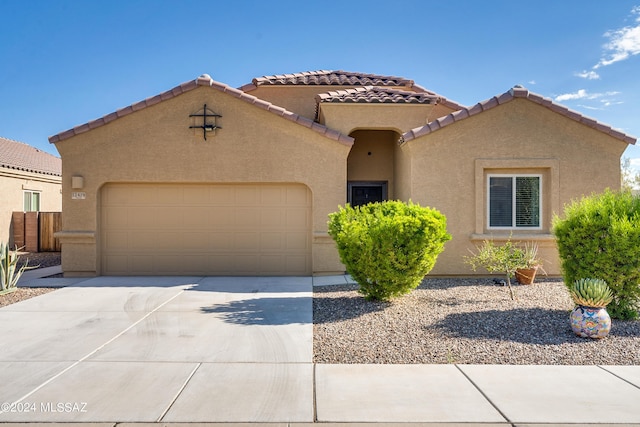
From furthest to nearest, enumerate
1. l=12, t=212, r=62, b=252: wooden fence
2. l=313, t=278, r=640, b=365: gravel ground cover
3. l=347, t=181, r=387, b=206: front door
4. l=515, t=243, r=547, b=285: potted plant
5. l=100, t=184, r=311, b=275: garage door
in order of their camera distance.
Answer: l=12, t=212, r=62, b=252: wooden fence, l=347, t=181, r=387, b=206: front door, l=100, t=184, r=311, b=275: garage door, l=515, t=243, r=547, b=285: potted plant, l=313, t=278, r=640, b=365: gravel ground cover

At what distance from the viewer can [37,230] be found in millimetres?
17469

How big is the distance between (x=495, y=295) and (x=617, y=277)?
7.99ft

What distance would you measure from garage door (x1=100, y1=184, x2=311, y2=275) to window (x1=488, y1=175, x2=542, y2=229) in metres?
4.83

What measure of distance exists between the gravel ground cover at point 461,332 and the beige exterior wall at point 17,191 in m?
15.6

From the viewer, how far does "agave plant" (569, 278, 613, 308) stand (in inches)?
238

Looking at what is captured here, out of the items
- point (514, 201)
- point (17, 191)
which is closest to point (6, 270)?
point (17, 191)

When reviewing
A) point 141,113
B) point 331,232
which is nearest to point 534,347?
point 331,232

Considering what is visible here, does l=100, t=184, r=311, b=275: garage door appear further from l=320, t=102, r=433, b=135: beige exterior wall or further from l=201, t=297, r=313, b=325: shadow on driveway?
l=201, t=297, r=313, b=325: shadow on driveway

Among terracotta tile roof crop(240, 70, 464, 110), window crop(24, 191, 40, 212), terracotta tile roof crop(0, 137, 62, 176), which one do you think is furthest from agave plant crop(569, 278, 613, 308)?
window crop(24, 191, 40, 212)

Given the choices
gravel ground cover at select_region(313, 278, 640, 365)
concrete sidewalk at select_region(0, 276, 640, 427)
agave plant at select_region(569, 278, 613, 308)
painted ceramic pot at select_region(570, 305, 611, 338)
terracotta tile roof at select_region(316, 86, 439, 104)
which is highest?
terracotta tile roof at select_region(316, 86, 439, 104)

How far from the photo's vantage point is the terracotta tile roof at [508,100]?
1052 cm

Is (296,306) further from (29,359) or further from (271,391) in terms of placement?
(29,359)

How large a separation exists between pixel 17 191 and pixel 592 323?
2136 cm

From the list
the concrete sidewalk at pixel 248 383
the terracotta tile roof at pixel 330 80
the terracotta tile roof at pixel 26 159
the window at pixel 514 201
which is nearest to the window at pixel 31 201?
the terracotta tile roof at pixel 26 159
